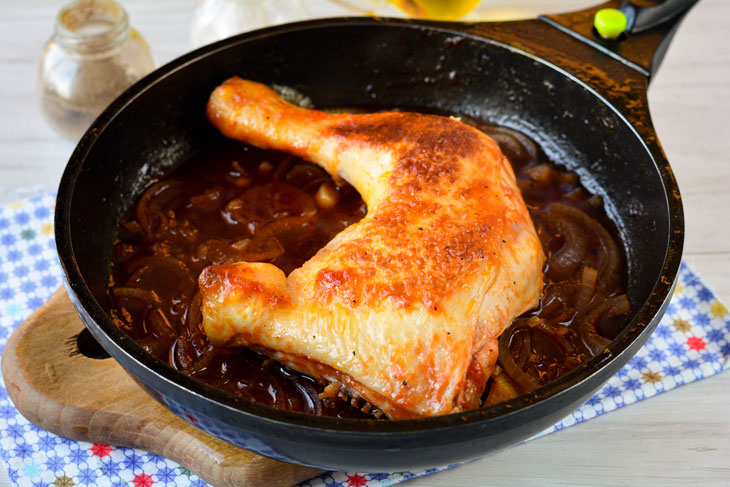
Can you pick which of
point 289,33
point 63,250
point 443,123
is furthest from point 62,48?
point 443,123

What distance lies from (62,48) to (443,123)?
1.71 m

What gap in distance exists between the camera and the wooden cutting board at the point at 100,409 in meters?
2.12

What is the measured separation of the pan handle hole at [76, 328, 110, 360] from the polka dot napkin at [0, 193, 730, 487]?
26cm

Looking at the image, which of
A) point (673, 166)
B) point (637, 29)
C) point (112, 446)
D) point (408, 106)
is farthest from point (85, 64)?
point (673, 166)

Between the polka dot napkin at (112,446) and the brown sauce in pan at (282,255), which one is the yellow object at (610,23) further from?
the polka dot napkin at (112,446)

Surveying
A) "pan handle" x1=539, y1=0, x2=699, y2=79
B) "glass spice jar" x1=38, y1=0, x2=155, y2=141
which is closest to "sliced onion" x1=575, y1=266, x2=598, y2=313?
"pan handle" x1=539, y1=0, x2=699, y2=79

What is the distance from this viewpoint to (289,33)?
9.87 feet

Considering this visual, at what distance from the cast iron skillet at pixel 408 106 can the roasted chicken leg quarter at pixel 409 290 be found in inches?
8.9

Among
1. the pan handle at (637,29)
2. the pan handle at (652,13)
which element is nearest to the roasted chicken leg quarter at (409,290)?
the pan handle at (637,29)

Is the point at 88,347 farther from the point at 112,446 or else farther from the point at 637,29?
the point at 637,29

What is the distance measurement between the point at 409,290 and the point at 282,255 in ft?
1.99

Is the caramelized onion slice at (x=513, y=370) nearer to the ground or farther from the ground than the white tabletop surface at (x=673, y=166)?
farther from the ground

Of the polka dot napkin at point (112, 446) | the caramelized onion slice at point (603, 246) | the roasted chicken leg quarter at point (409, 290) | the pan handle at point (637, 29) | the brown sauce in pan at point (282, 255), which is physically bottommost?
the polka dot napkin at point (112, 446)

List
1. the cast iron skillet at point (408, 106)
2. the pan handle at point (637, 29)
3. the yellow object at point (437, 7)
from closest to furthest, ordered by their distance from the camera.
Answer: the cast iron skillet at point (408, 106), the pan handle at point (637, 29), the yellow object at point (437, 7)
